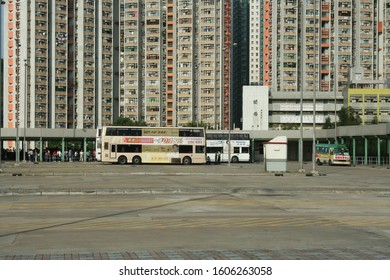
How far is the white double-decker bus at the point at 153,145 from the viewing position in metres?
63.2

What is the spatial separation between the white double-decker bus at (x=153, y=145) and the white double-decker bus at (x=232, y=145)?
10723mm

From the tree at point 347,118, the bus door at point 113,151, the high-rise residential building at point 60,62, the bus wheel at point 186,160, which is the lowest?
the bus wheel at point 186,160

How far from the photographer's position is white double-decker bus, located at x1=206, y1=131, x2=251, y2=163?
7538 cm

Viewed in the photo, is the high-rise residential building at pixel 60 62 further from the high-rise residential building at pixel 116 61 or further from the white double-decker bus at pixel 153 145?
the white double-decker bus at pixel 153 145

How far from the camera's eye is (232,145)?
7556cm

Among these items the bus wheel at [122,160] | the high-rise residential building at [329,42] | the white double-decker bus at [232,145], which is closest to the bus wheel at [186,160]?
the bus wheel at [122,160]

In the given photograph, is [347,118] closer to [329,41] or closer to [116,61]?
[329,41]

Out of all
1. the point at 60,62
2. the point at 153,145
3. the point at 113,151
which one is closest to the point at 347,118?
the point at 153,145


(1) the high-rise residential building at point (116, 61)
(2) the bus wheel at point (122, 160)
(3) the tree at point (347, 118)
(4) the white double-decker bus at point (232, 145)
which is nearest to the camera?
(2) the bus wheel at point (122, 160)

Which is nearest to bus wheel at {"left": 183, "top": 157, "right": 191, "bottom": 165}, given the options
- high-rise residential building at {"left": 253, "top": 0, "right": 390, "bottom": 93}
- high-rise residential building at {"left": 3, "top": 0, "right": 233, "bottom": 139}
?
high-rise residential building at {"left": 3, "top": 0, "right": 233, "bottom": 139}

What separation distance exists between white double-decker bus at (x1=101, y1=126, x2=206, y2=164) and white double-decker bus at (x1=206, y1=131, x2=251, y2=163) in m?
10.7

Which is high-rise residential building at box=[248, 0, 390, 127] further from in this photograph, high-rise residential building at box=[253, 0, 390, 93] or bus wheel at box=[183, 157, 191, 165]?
bus wheel at box=[183, 157, 191, 165]
